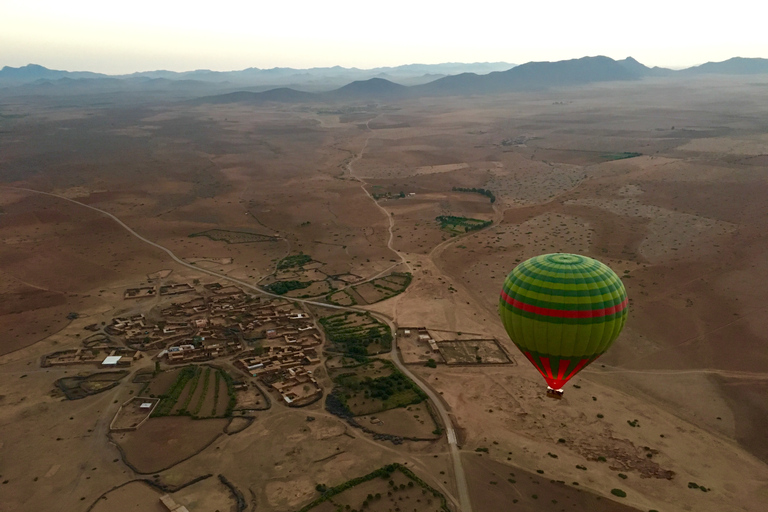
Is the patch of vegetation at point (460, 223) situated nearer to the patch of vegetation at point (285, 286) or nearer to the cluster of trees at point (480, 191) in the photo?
the cluster of trees at point (480, 191)

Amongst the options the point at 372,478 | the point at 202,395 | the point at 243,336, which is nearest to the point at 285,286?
the point at 243,336

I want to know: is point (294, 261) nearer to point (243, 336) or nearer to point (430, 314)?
point (243, 336)

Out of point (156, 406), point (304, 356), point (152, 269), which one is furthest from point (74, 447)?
point (152, 269)

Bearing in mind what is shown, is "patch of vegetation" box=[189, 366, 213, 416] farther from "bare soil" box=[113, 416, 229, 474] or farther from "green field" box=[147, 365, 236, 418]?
"bare soil" box=[113, 416, 229, 474]

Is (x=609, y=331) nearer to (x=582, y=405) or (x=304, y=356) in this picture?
(x=582, y=405)

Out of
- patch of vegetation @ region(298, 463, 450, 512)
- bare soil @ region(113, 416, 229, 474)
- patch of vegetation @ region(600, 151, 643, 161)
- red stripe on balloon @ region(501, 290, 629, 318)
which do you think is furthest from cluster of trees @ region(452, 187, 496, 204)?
bare soil @ region(113, 416, 229, 474)

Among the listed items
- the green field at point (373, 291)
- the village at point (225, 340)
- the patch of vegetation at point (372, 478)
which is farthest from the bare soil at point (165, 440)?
the green field at point (373, 291)
